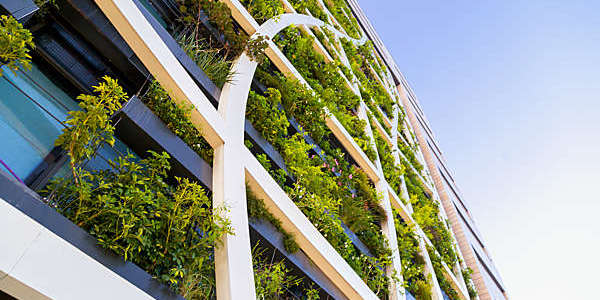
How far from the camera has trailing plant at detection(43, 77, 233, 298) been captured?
2.63m

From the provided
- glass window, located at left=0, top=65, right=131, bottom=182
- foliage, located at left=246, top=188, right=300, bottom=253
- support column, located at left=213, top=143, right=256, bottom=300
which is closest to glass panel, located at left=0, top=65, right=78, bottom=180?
glass window, located at left=0, top=65, right=131, bottom=182

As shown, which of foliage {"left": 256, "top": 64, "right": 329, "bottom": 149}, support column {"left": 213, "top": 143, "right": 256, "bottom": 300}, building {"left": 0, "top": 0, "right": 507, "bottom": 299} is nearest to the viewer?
building {"left": 0, "top": 0, "right": 507, "bottom": 299}

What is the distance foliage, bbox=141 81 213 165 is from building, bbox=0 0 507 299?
13 mm

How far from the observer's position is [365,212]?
689 cm

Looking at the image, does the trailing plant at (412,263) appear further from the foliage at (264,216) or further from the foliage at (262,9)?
the foliage at (262,9)

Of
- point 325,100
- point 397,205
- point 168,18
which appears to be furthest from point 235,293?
point 397,205

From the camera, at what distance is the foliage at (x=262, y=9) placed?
6711 millimetres

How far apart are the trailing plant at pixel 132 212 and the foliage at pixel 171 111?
0.53m

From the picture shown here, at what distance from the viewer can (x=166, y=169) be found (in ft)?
11.9

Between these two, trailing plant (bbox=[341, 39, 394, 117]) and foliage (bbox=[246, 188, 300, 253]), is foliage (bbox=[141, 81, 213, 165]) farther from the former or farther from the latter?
trailing plant (bbox=[341, 39, 394, 117])

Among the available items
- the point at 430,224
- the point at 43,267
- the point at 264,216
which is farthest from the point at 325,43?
the point at 43,267

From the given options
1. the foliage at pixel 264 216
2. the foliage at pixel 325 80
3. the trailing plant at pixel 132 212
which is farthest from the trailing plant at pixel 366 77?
the trailing plant at pixel 132 212

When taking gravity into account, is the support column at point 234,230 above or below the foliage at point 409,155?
below

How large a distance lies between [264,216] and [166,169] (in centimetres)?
126
